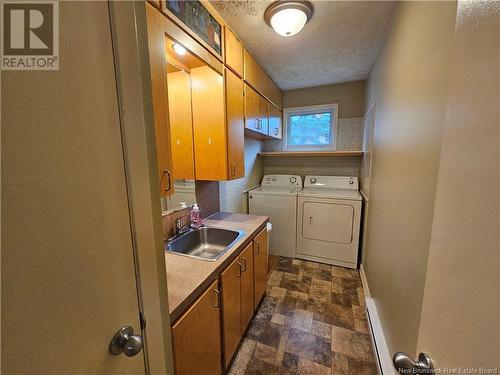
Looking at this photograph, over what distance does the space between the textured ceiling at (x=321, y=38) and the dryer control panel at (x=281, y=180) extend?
1.49 meters

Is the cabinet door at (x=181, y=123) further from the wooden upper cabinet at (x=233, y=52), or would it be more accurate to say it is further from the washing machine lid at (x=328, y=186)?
the washing machine lid at (x=328, y=186)

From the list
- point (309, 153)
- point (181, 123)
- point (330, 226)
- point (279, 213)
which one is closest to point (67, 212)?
point (181, 123)

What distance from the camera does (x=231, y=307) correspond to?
55.1 inches

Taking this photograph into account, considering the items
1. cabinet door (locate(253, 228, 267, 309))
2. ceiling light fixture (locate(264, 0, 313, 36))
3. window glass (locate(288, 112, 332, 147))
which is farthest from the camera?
window glass (locate(288, 112, 332, 147))

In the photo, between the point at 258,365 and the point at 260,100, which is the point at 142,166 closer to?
the point at 258,365

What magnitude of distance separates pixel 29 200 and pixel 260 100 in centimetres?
242

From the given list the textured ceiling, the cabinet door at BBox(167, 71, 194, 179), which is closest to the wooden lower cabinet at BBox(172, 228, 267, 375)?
the cabinet door at BBox(167, 71, 194, 179)

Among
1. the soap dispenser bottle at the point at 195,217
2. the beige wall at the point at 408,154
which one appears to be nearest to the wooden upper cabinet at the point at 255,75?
the beige wall at the point at 408,154

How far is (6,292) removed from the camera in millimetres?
326

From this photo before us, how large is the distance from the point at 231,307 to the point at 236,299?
0.08m

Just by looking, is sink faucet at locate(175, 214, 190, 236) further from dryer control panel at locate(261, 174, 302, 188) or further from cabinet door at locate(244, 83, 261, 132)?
dryer control panel at locate(261, 174, 302, 188)

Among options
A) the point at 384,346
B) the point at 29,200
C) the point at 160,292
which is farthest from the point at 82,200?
the point at 384,346

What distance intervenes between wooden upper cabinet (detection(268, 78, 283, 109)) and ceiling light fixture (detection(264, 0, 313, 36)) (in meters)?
1.23

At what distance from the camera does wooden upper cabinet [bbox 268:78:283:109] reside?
113 inches
